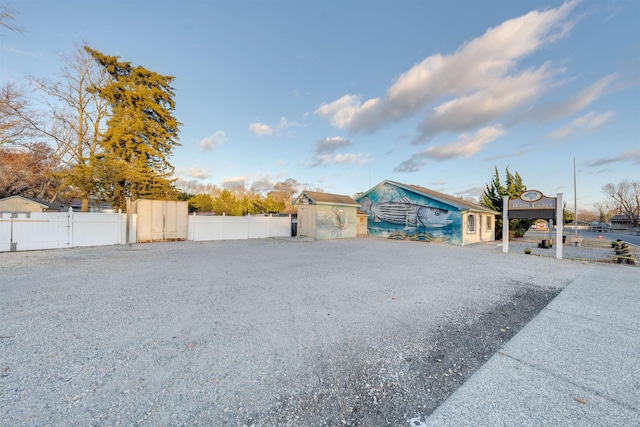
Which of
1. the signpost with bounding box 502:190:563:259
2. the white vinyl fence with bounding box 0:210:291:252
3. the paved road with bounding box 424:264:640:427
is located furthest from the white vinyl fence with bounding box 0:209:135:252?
the signpost with bounding box 502:190:563:259

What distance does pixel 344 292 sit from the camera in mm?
4941

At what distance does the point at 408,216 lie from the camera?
16875 mm

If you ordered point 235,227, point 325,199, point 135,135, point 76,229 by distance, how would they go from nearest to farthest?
point 76,229, point 235,227, point 325,199, point 135,135

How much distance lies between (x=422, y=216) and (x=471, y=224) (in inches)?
126

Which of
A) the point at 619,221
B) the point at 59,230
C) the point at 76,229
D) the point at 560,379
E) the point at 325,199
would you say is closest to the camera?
the point at 560,379

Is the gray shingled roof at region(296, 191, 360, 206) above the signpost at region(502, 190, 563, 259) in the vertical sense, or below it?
above

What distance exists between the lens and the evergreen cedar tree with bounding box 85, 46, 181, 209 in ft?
55.1

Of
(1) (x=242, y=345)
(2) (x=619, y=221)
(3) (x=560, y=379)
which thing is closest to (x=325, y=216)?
(1) (x=242, y=345)

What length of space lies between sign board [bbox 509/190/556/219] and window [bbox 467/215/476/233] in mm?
3650

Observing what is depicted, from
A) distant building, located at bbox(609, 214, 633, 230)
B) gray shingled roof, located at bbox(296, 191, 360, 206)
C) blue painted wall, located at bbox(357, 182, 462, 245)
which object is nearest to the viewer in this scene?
blue painted wall, located at bbox(357, 182, 462, 245)

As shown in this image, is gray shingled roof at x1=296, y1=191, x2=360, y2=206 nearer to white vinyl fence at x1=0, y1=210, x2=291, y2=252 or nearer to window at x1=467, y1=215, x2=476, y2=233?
white vinyl fence at x1=0, y1=210, x2=291, y2=252

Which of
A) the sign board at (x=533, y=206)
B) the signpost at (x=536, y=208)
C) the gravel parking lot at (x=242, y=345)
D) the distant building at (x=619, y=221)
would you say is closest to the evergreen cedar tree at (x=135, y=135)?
the gravel parking lot at (x=242, y=345)

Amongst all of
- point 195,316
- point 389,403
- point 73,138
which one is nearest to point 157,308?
point 195,316

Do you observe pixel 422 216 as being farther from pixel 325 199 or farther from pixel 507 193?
pixel 507 193
